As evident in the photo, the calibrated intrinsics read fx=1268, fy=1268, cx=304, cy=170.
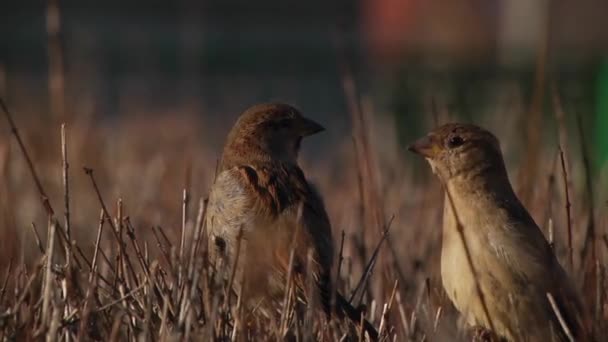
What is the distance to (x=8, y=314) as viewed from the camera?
3.66m

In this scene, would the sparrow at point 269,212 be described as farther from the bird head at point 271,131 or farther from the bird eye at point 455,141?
the bird eye at point 455,141

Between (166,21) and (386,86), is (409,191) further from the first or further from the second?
(166,21)

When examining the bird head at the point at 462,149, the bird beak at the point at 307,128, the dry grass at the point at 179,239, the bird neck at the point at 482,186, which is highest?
the bird beak at the point at 307,128

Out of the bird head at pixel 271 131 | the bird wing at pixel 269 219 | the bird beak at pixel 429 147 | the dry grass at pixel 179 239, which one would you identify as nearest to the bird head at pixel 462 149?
the bird beak at pixel 429 147

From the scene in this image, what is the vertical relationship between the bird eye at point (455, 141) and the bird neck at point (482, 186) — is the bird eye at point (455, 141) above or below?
above

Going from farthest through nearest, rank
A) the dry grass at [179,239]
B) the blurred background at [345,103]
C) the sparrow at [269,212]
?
1. the blurred background at [345,103]
2. the sparrow at [269,212]
3. the dry grass at [179,239]

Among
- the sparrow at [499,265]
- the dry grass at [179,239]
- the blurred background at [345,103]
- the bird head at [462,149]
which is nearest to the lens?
the dry grass at [179,239]

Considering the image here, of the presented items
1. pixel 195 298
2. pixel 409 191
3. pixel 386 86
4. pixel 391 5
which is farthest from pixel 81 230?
pixel 391 5

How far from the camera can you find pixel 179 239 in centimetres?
476

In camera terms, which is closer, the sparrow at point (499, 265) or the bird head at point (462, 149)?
the sparrow at point (499, 265)

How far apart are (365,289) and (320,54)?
2166 cm

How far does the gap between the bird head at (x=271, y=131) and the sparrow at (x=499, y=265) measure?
76 cm

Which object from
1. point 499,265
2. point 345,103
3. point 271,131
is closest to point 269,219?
point 271,131

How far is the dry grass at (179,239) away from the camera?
3824 millimetres
